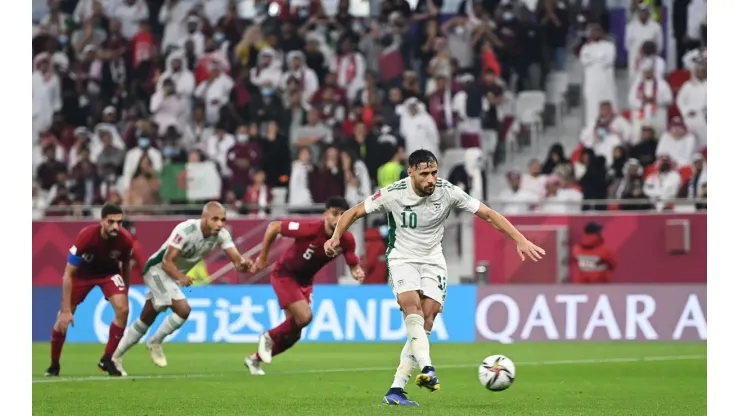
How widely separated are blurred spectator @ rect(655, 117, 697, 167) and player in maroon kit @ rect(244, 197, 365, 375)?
29.8 ft

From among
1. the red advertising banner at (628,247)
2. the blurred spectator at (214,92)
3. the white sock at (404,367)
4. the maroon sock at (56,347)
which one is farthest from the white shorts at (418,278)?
the blurred spectator at (214,92)

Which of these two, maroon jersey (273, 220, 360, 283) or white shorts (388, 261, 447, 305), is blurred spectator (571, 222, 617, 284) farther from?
white shorts (388, 261, 447, 305)

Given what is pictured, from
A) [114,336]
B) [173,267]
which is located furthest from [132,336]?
[173,267]

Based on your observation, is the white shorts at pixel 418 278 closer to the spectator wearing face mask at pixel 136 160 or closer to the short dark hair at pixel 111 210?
the short dark hair at pixel 111 210

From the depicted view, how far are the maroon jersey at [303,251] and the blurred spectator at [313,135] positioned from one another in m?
8.60

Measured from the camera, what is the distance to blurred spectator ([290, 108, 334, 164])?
2414cm

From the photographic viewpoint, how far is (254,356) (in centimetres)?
1505

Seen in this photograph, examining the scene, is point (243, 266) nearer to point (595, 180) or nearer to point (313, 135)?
point (595, 180)

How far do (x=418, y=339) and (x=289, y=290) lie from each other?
17.7 ft

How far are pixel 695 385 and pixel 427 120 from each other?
11.1 m

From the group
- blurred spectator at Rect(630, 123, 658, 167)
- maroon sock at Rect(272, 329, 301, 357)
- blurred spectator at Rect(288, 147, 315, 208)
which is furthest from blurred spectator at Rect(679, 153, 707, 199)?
maroon sock at Rect(272, 329, 301, 357)

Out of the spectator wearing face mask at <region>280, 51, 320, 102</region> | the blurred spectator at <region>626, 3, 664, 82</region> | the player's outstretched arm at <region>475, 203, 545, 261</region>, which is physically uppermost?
the blurred spectator at <region>626, 3, 664, 82</region>

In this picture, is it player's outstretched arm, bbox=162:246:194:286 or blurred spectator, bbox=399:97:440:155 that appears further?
blurred spectator, bbox=399:97:440:155

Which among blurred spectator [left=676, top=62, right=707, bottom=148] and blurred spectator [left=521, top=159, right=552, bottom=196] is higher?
blurred spectator [left=676, top=62, right=707, bottom=148]
